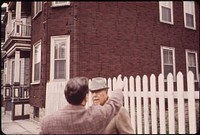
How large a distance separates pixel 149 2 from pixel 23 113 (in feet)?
27.1

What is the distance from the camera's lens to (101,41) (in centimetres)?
1014

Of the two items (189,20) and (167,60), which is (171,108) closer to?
(167,60)

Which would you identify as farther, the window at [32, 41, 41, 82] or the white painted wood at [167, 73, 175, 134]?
the window at [32, 41, 41, 82]

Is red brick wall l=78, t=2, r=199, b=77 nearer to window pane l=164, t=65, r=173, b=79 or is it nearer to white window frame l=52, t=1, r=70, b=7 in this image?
window pane l=164, t=65, r=173, b=79

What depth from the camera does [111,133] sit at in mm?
2205

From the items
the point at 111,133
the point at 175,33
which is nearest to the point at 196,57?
the point at 175,33

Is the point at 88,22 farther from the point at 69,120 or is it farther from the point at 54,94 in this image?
the point at 69,120

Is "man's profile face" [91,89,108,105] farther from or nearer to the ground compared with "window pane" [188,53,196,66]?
nearer to the ground

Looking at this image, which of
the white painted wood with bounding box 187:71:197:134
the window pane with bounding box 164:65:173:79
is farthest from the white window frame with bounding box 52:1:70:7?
the white painted wood with bounding box 187:71:197:134

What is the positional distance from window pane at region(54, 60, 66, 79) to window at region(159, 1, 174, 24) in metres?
5.77

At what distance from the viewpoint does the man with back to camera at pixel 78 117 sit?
6.61 ft

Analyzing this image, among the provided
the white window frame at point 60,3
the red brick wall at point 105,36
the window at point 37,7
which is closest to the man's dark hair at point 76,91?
the red brick wall at point 105,36

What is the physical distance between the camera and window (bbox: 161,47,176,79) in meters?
12.1

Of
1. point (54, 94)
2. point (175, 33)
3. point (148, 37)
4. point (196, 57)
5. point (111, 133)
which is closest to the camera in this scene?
point (111, 133)
